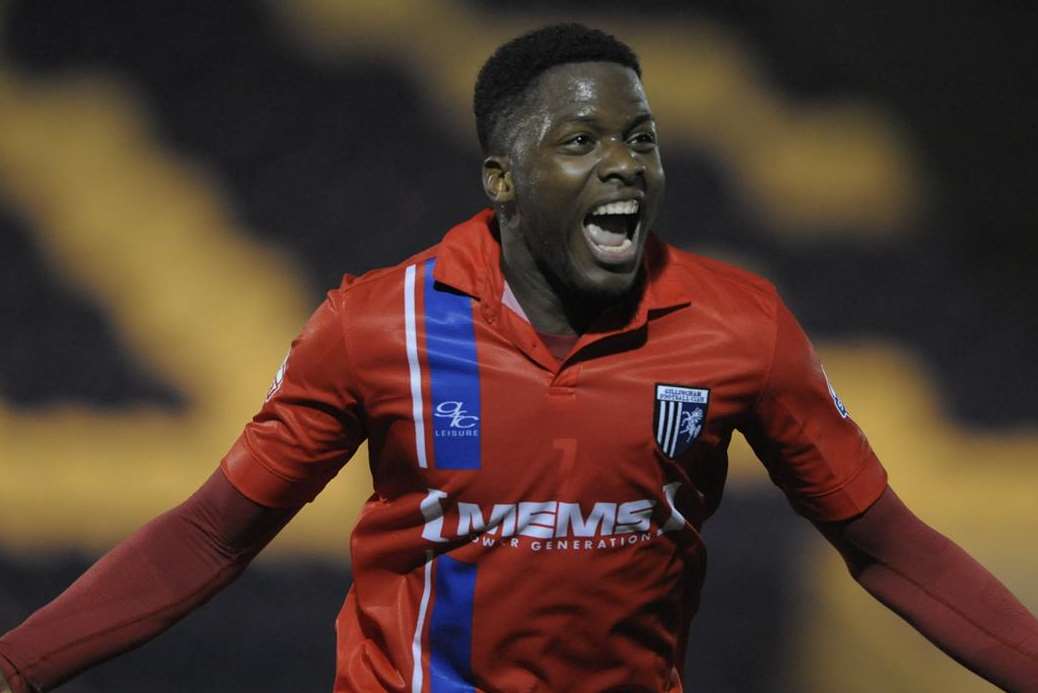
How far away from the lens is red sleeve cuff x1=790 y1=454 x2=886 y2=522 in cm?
214

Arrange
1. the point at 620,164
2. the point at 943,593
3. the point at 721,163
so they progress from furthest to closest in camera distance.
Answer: the point at 721,163 < the point at 943,593 < the point at 620,164

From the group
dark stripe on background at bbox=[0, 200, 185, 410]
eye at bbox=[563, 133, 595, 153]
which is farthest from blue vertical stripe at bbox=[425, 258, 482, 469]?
dark stripe on background at bbox=[0, 200, 185, 410]

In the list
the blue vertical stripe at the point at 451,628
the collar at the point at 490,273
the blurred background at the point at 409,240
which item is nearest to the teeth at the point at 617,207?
the collar at the point at 490,273

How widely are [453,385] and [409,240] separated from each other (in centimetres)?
141

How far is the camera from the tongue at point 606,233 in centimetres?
209

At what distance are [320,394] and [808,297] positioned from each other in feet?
5.28

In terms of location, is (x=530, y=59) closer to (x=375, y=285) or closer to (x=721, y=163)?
(x=375, y=285)

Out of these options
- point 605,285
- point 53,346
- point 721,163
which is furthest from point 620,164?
point 53,346

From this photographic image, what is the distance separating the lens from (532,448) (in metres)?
2.07

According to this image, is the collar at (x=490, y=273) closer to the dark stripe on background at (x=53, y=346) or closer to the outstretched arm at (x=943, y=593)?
the outstretched arm at (x=943, y=593)

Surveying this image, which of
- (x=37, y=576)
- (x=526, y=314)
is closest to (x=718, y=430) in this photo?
(x=526, y=314)

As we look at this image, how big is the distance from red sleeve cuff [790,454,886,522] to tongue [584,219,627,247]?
0.42 metres

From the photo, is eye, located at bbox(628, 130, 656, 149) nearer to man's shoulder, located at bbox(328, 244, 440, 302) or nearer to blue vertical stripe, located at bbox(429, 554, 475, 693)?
man's shoulder, located at bbox(328, 244, 440, 302)

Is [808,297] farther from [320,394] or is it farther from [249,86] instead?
[320,394]
